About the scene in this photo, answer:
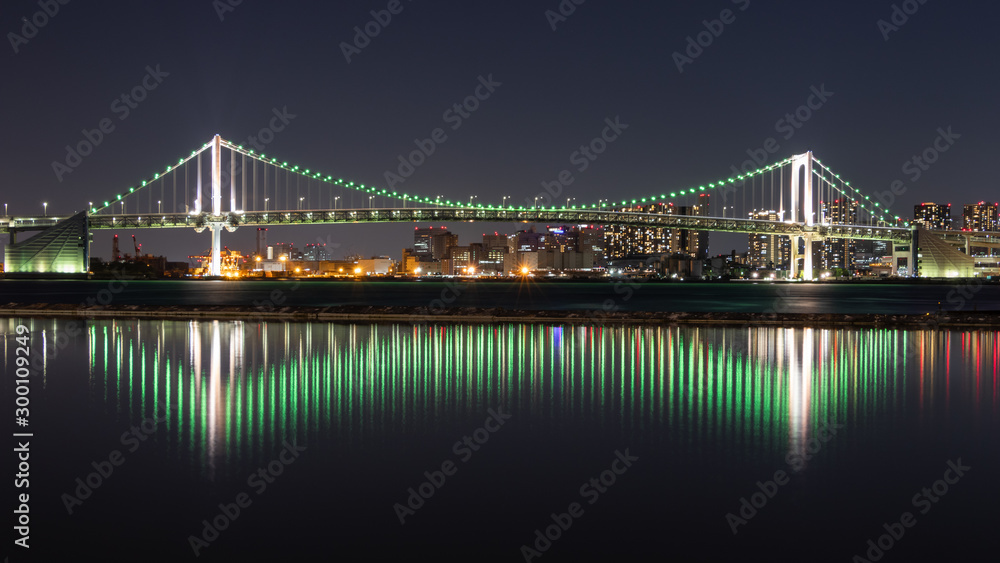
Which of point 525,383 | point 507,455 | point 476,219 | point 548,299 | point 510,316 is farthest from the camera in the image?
point 476,219

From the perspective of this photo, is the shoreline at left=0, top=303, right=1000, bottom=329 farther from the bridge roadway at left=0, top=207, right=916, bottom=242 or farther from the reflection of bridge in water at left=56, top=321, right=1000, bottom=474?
the bridge roadway at left=0, top=207, right=916, bottom=242

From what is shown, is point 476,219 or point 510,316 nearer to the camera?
point 510,316

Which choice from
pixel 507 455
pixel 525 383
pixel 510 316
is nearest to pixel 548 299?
pixel 510 316

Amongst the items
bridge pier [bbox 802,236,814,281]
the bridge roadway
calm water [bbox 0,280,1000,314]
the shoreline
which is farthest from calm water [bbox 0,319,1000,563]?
bridge pier [bbox 802,236,814,281]

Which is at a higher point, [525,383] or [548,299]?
[525,383]

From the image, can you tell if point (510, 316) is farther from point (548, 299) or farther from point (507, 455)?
point (548, 299)

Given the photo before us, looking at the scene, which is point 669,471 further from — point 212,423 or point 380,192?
point 380,192
